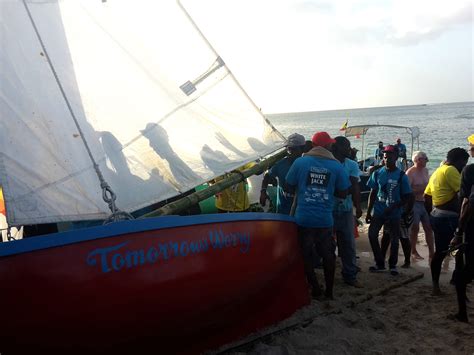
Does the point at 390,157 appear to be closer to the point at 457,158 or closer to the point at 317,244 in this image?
the point at 457,158

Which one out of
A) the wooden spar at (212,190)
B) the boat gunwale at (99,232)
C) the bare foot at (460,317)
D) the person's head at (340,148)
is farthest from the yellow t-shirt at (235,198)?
the bare foot at (460,317)

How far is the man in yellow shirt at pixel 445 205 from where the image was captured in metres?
4.88

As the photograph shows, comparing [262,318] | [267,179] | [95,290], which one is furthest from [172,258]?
[267,179]

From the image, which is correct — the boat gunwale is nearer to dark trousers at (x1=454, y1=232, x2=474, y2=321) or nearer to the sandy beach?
the sandy beach

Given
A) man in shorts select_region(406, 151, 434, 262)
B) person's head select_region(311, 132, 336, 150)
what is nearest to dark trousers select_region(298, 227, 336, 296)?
person's head select_region(311, 132, 336, 150)

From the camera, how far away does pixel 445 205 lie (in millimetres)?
4980

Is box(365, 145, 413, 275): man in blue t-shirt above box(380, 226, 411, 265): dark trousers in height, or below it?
above

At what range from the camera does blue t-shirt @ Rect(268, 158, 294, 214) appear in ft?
17.5

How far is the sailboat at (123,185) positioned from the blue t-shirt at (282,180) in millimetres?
1093

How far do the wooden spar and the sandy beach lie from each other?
120 cm

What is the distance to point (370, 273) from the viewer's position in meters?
5.94

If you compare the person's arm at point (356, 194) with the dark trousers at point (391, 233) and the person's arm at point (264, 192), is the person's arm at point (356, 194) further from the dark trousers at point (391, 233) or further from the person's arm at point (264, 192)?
the person's arm at point (264, 192)

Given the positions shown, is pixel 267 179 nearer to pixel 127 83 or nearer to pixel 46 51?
pixel 127 83

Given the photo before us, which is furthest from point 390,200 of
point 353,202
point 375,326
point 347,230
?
point 375,326
